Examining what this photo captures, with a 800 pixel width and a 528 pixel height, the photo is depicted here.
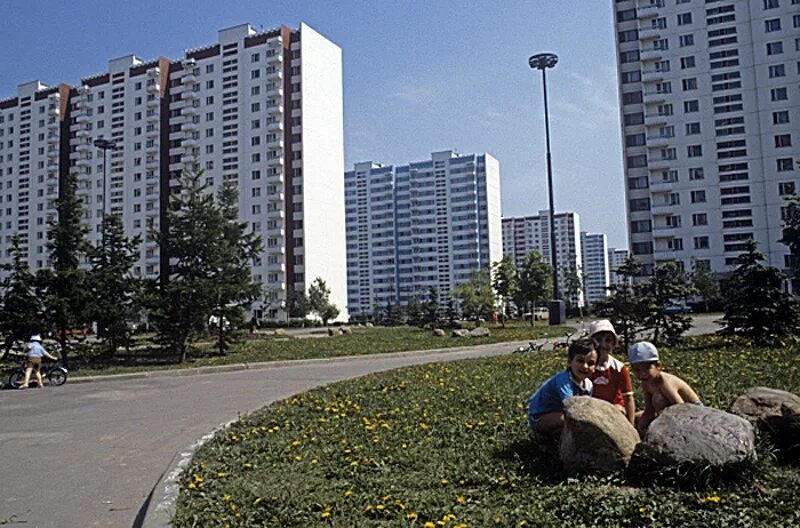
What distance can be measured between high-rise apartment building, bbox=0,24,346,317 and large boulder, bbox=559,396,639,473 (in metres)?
68.8

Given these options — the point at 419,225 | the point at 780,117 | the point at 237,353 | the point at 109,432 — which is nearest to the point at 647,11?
the point at 780,117

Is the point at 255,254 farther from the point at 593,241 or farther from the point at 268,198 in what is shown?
the point at 593,241

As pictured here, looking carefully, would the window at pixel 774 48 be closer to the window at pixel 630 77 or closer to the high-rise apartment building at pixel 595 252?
the window at pixel 630 77

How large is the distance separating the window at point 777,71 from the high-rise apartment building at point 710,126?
11 centimetres

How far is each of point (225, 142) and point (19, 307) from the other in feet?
227

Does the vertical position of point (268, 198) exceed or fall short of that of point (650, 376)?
it exceeds it

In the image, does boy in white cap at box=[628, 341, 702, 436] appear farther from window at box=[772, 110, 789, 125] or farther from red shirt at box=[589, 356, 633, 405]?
window at box=[772, 110, 789, 125]

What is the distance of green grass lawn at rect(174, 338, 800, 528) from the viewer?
461 cm

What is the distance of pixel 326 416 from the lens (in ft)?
31.0

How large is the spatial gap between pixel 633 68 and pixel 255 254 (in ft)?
204

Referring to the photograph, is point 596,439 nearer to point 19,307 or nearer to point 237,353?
point 19,307

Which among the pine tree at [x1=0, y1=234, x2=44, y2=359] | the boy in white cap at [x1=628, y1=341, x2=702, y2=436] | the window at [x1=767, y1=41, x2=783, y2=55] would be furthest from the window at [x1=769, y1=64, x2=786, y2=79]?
the boy in white cap at [x1=628, y1=341, x2=702, y2=436]

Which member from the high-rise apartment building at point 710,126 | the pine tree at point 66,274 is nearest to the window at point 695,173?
the high-rise apartment building at point 710,126

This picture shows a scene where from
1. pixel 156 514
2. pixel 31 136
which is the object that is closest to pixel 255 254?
pixel 156 514
